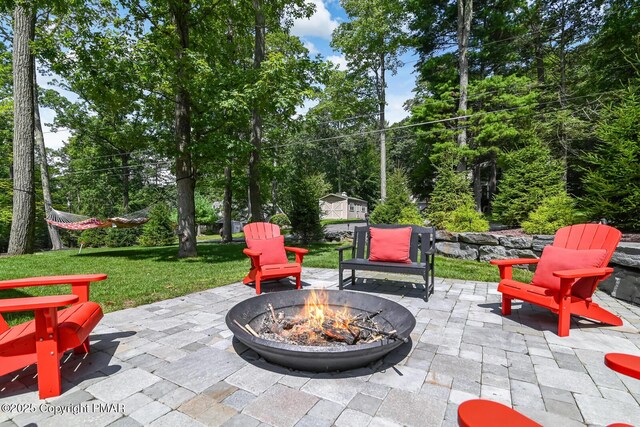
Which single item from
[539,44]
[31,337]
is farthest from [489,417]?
[539,44]

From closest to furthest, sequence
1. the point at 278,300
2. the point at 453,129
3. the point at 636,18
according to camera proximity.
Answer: the point at 278,300
the point at 636,18
the point at 453,129

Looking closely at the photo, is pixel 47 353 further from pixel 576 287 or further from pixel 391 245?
pixel 576 287

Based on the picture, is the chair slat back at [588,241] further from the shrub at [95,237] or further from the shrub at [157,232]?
the shrub at [95,237]

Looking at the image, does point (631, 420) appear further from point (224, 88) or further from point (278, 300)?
point (224, 88)

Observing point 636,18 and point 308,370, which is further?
point 636,18

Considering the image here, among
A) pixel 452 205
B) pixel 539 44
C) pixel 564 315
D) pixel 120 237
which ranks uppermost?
pixel 539 44

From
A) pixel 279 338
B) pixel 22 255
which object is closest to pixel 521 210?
pixel 279 338

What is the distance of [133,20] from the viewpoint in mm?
7918

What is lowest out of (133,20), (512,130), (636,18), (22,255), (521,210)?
(22,255)

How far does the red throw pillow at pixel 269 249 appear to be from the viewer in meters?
4.50

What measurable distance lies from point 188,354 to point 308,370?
1.03 m

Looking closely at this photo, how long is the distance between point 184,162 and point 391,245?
6065 millimetres

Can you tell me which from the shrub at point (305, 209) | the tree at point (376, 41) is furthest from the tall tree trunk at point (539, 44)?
the shrub at point (305, 209)

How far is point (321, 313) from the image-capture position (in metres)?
2.86
